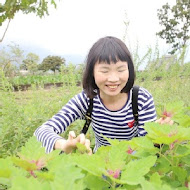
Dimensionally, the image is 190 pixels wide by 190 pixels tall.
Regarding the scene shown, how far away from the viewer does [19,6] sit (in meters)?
4.06

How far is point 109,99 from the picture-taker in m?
1.74

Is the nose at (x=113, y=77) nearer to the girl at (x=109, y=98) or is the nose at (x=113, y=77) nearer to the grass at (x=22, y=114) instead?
the girl at (x=109, y=98)

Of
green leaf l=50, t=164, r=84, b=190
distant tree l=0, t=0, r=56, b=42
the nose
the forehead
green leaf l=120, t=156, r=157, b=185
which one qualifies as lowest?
green leaf l=120, t=156, r=157, b=185

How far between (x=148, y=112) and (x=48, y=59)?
21.5m

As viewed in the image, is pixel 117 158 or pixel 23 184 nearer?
pixel 23 184

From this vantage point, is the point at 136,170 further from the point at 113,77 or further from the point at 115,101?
the point at 115,101

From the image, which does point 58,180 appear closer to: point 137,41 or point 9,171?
point 9,171

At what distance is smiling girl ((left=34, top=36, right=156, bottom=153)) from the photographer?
1.51m

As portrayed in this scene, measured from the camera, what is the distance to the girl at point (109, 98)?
1513 mm

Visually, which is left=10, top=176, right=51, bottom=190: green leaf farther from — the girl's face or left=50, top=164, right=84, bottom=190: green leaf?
the girl's face

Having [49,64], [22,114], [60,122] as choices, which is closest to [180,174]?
[60,122]

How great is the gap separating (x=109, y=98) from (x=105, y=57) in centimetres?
29

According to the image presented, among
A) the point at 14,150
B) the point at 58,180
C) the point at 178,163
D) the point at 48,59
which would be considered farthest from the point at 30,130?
the point at 48,59

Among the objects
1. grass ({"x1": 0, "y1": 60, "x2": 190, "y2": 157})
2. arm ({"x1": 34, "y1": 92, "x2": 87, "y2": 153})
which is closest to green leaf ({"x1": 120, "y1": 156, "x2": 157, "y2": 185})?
arm ({"x1": 34, "y1": 92, "x2": 87, "y2": 153})
